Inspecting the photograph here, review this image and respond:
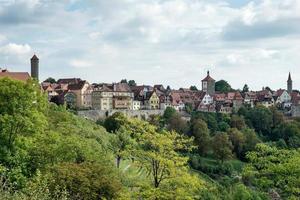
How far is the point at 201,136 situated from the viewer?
2773 inches

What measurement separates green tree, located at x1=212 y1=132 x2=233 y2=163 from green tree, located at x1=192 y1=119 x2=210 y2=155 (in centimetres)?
211

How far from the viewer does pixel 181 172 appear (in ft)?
57.3

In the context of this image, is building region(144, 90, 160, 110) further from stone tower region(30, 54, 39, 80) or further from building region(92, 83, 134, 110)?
stone tower region(30, 54, 39, 80)

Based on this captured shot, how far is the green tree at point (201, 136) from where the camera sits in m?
68.4

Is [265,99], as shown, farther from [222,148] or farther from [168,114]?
[222,148]

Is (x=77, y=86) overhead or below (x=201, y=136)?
overhead

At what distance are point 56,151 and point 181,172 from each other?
32.2 feet

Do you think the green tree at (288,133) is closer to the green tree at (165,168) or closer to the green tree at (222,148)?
the green tree at (222,148)

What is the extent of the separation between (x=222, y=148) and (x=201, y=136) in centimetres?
596

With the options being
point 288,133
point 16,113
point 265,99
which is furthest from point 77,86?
point 16,113

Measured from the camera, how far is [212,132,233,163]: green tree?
64.9 meters

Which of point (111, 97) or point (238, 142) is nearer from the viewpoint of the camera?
point (238, 142)

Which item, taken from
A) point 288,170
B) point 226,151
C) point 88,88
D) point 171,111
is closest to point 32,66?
point 88,88

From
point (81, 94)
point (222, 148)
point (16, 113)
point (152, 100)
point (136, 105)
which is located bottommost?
point (222, 148)
